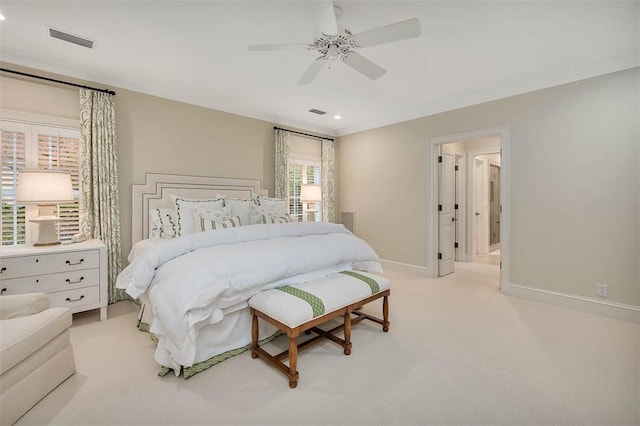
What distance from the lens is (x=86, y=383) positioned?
1860 millimetres

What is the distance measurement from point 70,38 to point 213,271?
2494 mm

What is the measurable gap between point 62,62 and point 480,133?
4.88 meters

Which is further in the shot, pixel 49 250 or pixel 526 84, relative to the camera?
pixel 526 84

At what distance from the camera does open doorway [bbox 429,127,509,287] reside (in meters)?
3.74

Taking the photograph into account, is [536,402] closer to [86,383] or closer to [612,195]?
[612,195]

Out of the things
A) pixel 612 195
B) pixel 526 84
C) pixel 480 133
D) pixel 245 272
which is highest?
pixel 526 84

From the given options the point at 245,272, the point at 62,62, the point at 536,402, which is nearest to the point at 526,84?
the point at 536,402

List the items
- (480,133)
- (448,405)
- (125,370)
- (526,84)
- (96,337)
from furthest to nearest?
(480,133) < (526,84) < (96,337) < (125,370) < (448,405)

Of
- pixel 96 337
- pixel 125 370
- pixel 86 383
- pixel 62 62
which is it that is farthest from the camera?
pixel 62 62

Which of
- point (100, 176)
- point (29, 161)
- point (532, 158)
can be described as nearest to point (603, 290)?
point (532, 158)

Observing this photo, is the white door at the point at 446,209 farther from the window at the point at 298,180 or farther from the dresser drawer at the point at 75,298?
the dresser drawer at the point at 75,298

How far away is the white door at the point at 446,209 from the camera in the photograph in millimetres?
4484

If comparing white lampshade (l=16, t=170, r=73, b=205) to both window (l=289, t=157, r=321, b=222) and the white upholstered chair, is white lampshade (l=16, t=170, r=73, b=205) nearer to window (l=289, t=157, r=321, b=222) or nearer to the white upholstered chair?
the white upholstered chair

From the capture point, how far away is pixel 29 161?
9.62 ft
